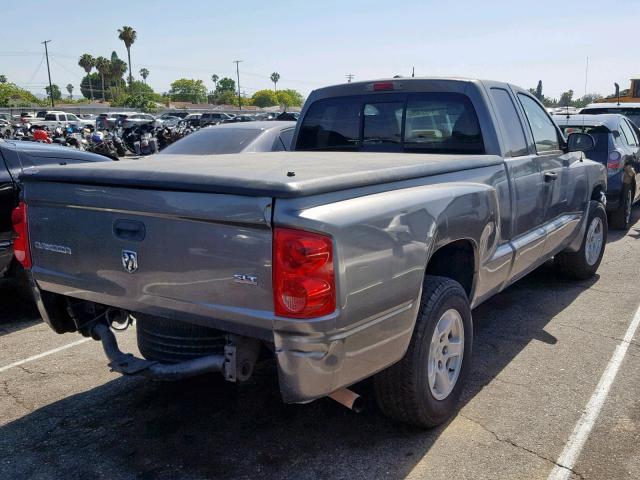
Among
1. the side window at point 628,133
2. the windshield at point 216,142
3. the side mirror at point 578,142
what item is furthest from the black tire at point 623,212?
the windshield at point 216,142

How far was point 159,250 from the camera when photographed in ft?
9.17

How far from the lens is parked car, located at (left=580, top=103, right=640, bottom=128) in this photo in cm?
1257

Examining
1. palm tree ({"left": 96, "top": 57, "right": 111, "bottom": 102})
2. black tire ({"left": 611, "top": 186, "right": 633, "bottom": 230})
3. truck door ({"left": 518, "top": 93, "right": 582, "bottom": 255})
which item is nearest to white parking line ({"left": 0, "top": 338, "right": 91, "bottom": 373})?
truck door ({"left": 518, "top": 93, "right": 582, "bottom": 255})

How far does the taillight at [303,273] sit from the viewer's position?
245 cm

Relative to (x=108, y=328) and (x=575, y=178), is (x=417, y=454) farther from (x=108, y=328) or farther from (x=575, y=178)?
(x=575, y=178)

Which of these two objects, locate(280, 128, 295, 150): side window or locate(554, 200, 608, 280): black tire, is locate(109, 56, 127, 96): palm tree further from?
locate(554, 200, 608, 280): black tire

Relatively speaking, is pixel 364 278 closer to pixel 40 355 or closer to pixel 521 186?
pixel 521 186

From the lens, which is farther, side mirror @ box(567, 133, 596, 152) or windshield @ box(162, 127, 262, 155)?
windshield @ box(162, 127, 262, 155)

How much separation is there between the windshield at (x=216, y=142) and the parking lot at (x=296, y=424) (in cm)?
383

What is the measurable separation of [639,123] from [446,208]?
12.6 m

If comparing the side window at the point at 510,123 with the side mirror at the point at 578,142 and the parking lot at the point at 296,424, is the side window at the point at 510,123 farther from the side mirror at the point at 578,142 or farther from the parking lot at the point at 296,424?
the parking lot at the point at 296,424

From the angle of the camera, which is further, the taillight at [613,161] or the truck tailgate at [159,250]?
the taillight at [613,161]

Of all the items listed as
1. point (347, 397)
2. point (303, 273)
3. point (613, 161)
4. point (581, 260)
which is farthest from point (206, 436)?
point (613, 161)

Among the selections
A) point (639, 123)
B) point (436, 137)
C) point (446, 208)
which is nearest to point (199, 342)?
point (446, 208)
